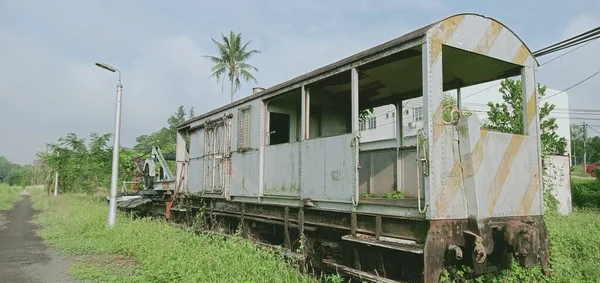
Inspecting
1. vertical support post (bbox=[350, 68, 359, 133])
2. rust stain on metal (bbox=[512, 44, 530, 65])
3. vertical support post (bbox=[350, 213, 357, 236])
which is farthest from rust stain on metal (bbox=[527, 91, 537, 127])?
vertical support post (bbox=[350, 213, 357, 236])

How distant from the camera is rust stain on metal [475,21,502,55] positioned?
5.12m

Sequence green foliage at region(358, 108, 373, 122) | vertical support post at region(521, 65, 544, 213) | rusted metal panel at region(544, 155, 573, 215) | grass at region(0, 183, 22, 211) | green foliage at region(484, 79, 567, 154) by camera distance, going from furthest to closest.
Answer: grass at region(0, 183, 22, 211) < rusted metal panel at region(544, 155, 573, 215) < green foliage at region(484, 79, 567, 154) < green foliage at region(358, 108, 373, 122) < vertical support post at region(521, 65, 544, 213)

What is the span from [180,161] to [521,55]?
941cm

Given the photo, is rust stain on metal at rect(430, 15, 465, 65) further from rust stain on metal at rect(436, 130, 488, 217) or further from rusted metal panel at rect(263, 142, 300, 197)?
rusted metal panel at rect(263, 142, 300, 197)

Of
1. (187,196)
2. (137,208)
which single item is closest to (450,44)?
(187,196)

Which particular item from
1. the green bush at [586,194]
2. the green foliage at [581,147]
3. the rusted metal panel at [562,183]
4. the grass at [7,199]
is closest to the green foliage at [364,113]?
the rusted metal panel at [562,183]

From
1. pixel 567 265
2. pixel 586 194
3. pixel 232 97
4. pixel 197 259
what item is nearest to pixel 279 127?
pixel 197 259

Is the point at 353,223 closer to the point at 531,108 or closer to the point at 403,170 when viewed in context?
the point at 403,170

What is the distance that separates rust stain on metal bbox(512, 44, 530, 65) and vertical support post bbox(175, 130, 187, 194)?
9.01m

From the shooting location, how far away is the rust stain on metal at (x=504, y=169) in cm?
490

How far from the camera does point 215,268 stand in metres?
5.61

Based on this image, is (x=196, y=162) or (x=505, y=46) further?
(x=196, y=162)

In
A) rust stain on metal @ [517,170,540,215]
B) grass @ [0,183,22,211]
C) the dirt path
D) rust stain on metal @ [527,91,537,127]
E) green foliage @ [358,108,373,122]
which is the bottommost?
grass @ [0,183,22,211]

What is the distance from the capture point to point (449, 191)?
4.50 m
